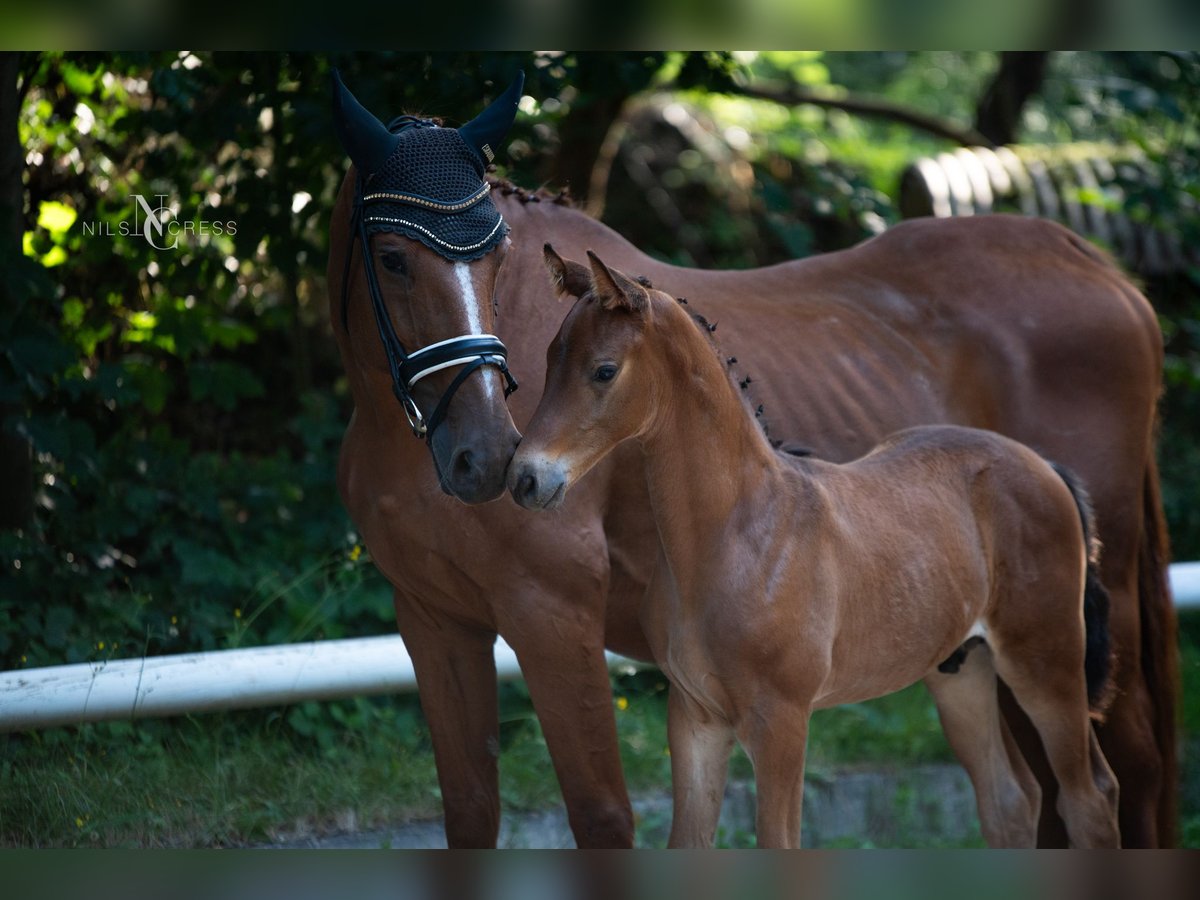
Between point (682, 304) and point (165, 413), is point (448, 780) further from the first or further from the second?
point (165, 413)

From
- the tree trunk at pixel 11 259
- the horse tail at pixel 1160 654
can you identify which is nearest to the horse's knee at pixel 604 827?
the horse tail at pixel 1160 654

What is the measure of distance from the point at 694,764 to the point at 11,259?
2.93m

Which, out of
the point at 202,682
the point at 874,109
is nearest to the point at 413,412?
the point at 202,682

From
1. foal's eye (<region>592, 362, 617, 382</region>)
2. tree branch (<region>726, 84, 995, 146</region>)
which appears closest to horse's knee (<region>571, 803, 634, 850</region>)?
foal's eye (<region>592, 362, 617, 382</region>)

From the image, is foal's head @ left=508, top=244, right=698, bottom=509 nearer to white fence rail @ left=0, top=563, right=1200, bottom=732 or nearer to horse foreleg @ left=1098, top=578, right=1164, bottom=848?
white fence rail @ left=0, top=563, right=1200, bottom=732

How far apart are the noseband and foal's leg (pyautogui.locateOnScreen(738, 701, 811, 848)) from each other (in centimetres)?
87

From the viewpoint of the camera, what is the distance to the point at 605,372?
261cm

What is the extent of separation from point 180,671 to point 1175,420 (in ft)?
20.5

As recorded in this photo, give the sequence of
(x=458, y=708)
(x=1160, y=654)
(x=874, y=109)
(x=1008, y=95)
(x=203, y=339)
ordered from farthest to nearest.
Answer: (x=874, y=109) → (x=1008, y=95) → (x=203, y=339) → (x=1160, y=654) → (x=458, y=708)

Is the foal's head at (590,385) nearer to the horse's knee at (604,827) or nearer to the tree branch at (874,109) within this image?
the horse's knee at (604,827)

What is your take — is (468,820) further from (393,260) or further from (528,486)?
(393,260)

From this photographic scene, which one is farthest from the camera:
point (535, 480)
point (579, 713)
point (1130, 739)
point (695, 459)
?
point (1130, 739)
